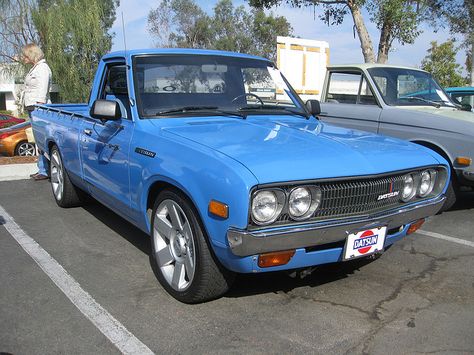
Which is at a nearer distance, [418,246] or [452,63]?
[418,246]

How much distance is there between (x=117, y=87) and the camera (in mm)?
4512

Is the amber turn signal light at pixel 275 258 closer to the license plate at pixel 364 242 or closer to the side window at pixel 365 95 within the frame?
the license plate at pixel 364 242

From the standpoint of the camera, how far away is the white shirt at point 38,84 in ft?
25.3

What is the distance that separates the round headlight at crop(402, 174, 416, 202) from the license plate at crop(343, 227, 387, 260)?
382mm

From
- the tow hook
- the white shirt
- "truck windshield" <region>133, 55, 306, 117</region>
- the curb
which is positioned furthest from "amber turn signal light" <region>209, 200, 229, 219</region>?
the curb

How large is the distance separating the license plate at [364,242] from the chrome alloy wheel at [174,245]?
100 cm

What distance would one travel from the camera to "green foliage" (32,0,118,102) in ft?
85.8

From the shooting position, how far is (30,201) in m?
6.49

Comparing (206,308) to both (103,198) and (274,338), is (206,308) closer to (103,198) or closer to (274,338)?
(274,338)

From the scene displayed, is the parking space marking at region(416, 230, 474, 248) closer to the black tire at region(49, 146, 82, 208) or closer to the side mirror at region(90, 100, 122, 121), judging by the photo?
the side mirror at region(90, 100, 122, 121)

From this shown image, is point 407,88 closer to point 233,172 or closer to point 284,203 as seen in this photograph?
point 284,203

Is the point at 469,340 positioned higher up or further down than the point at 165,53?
further down

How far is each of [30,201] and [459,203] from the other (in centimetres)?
582

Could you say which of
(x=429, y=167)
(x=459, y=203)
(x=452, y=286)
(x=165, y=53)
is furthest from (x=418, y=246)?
(x=165, y=53)
